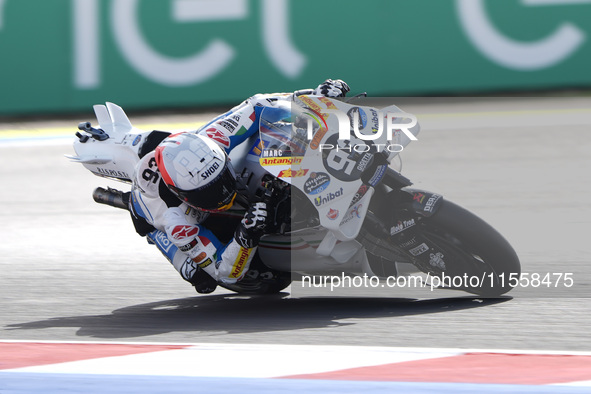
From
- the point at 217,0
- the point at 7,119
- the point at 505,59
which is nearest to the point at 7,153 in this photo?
the point at 7,119

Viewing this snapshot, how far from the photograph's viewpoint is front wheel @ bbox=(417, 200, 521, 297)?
4844 mm

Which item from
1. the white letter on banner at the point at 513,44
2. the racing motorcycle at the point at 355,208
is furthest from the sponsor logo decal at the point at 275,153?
the white letter on banner at the point at 513,44

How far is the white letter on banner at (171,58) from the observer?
43.0 ft

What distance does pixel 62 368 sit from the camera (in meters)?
4.11

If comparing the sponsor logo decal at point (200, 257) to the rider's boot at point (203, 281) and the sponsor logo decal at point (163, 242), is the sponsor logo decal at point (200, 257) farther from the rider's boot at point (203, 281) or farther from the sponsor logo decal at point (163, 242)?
the sponsor logo decal at point (163, 242)

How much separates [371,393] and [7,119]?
11.4m

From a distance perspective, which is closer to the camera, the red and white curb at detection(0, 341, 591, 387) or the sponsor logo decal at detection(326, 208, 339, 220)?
the red and white curb at detection(0, 341, 591, 387)

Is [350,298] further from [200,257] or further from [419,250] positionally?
[200,257]

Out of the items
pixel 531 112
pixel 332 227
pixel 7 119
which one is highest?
pixel 332 227

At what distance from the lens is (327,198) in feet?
15.8

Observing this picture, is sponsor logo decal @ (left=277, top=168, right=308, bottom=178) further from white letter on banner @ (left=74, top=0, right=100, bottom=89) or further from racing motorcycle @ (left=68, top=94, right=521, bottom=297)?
white letter on banner @ (left=74, top=0, right=100, bottom=89)

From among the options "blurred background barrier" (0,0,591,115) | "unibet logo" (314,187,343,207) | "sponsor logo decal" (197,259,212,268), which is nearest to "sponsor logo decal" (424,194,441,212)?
"unibet logo" (314,187,343,207)

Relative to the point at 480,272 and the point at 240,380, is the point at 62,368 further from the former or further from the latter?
the point at 480,272

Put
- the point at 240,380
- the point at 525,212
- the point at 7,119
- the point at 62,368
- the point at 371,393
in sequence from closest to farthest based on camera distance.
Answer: the point at 371,393
the point at 240,380
the point at 62,368
the point at 525,212
the point at 7,119
